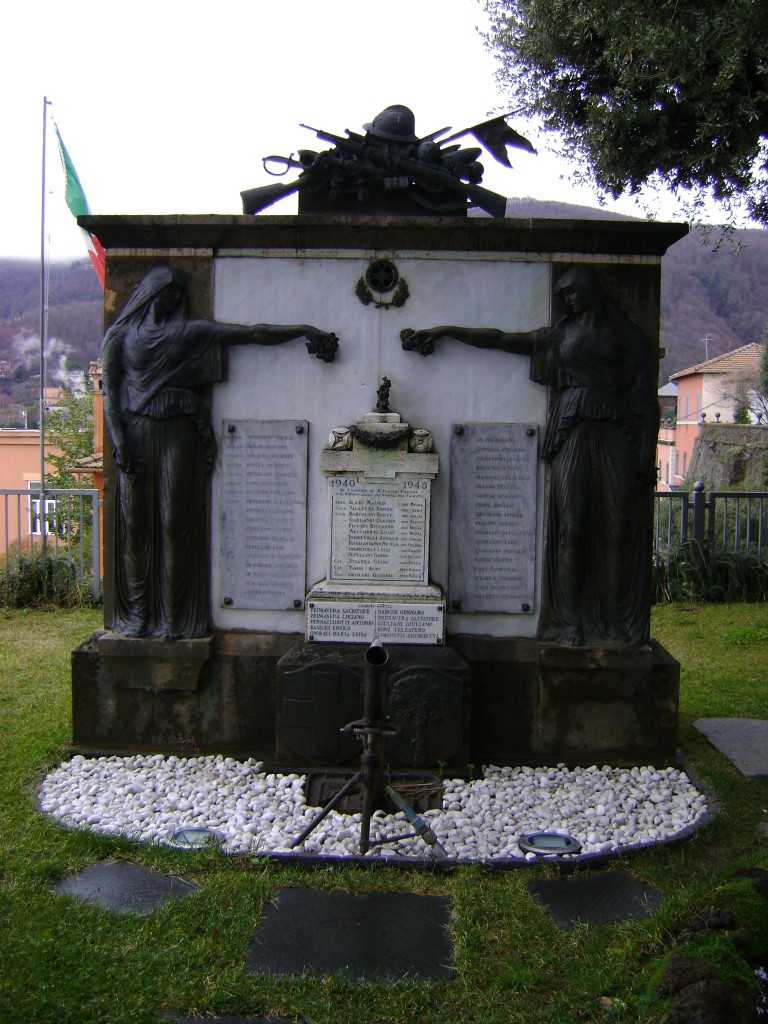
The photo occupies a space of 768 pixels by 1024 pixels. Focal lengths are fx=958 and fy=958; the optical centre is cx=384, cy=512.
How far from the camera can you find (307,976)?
11.2ft

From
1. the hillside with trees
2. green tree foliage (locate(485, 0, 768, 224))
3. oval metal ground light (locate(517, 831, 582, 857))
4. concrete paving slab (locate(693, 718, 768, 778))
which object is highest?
the hillside with trees

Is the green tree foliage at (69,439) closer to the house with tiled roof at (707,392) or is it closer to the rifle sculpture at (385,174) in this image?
the rifle sculpture at (385,174)

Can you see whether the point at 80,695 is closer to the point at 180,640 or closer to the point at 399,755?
the point at 180,640

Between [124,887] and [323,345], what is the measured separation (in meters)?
3.09

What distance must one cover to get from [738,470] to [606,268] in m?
21.4

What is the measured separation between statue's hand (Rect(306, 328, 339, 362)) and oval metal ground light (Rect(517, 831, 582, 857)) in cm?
287

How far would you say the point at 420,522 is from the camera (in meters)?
5.54

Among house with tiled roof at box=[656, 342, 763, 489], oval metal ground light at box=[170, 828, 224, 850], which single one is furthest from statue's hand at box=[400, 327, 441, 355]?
house with tiled roof at box=[656, 342, 763, 489]

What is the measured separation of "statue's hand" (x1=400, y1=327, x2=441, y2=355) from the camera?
18.3ft

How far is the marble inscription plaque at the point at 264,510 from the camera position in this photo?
5703 mm

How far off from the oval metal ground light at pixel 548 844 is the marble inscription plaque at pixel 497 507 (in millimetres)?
1440

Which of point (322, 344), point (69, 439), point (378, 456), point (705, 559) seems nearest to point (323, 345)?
point (322, 344)

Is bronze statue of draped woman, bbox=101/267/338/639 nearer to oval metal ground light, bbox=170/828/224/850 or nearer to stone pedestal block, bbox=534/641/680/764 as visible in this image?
oval metal ground light, bbox=170/828/224/850

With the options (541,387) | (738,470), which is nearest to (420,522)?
(541,387)
